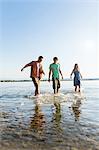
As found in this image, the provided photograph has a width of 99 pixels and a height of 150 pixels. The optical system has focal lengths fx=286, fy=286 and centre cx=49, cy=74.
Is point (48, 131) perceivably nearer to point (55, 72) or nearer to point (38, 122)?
point (38, 122)

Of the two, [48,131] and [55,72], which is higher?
[55,72]

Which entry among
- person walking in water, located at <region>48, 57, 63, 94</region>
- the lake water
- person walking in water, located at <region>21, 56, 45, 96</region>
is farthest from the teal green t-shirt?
the lake water

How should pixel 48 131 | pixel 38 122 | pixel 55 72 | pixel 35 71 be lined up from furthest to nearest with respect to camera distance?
pixel 55 72, pixel 35 71, pixel 38 122, pixel 48 131

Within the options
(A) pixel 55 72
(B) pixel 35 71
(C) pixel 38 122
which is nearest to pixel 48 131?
(C) pixel 38 122

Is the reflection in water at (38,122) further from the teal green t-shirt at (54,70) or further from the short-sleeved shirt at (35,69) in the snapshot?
the teal green t-shirt at (54,70)

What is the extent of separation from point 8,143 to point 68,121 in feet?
8.66

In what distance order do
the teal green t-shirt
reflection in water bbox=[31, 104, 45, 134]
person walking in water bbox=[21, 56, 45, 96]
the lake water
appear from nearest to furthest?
the lake water < reflection in water bbox=[31, 104, 45, 134] < person walking in water bbox=[21, 56, 45, 96] < the teal green t-shirt

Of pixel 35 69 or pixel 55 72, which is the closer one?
pixel 35 69

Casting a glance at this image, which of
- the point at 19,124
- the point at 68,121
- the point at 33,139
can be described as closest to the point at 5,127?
the point at 19,124

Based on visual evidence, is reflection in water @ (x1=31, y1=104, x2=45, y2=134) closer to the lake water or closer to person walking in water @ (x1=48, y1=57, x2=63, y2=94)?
the lake water

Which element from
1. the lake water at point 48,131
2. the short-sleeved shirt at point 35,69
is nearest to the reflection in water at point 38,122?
the lake water at point 48,131

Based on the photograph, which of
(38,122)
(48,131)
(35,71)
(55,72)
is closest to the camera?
(48,131)

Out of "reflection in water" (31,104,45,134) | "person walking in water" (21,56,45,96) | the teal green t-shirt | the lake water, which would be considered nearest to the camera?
the lake water

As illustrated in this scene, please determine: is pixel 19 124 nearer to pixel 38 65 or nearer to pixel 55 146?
pixel 55 146
